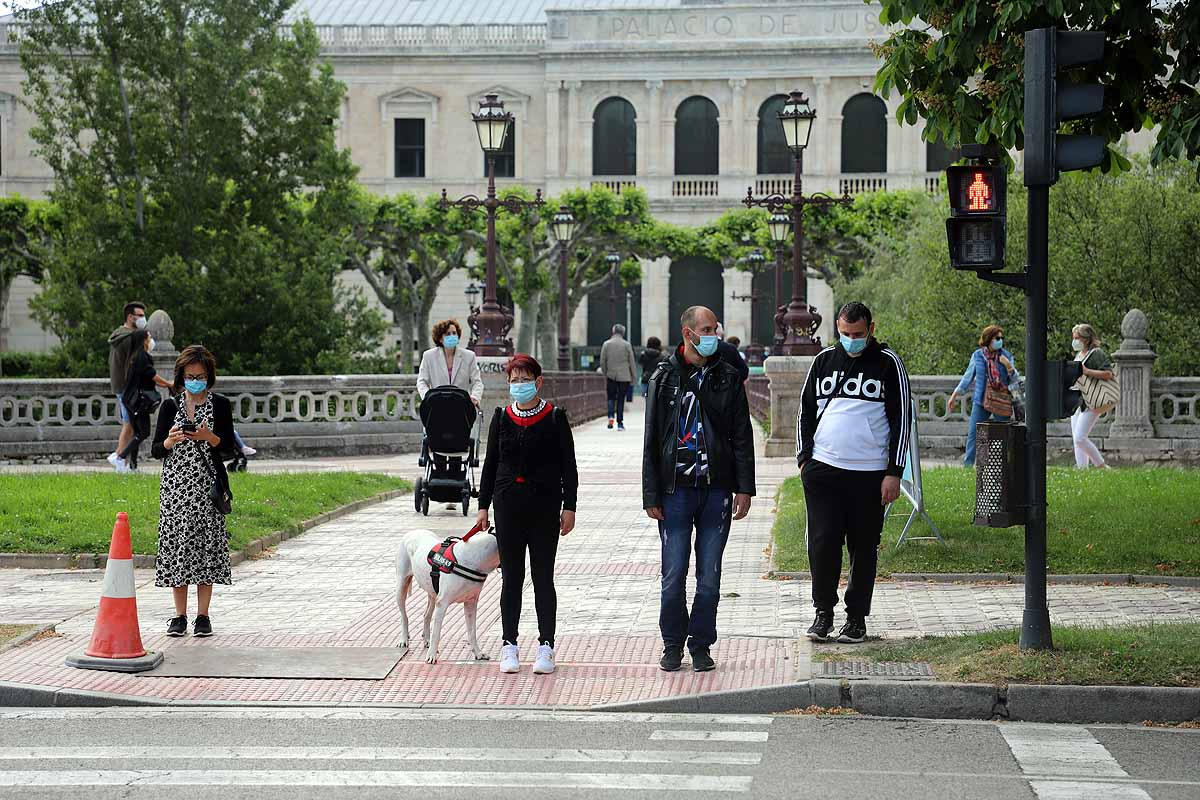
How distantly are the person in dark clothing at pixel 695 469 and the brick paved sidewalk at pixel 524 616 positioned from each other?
0.34m

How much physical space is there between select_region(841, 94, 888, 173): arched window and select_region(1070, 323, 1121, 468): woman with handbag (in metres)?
51.8

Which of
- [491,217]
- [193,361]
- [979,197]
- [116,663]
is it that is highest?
[491,217]

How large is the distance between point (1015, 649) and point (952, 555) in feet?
12.5

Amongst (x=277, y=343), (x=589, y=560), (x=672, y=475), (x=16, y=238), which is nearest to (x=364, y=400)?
(x=277, y=343)

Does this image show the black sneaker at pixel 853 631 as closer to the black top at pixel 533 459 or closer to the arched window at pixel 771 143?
the black top at pixel 533 459

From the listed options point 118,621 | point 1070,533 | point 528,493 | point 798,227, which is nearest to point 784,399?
point 798,227

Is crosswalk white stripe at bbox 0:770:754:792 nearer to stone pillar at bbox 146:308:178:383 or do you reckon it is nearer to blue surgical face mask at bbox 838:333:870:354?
blue surgical face mask at bbox 838:333:870:354

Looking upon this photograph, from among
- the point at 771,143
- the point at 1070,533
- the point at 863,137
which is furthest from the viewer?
the point at 771,143

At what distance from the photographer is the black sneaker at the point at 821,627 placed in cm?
958

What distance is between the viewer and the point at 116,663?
8938mm

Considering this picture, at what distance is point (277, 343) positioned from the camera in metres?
28.5

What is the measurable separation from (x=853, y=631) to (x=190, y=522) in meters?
4.02

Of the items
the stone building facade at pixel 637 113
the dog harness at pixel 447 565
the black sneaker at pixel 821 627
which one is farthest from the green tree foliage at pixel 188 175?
the stone building facade at pixel 637 113

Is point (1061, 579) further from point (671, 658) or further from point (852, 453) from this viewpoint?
point (671, 658)
